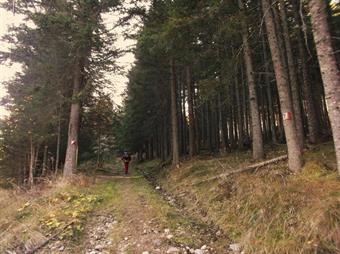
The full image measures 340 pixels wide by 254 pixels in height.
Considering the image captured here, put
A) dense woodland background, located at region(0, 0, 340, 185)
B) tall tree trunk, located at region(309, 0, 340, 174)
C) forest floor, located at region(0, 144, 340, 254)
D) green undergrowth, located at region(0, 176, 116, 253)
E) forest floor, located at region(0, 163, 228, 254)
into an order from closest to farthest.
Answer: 1. forest floor, located at region(0, 144, 340, 254)
2. tall tree trunk, located at region(309, 0, 340, 174)
3. forest floor, located at region(0, 163, 228, 254)
4. green undergrowth, located at region(0, 176, 116, 253)
5. dense woodland background, located at region(0, 0, 340, 185)

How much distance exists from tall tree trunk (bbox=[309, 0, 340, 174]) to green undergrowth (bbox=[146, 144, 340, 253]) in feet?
3.31

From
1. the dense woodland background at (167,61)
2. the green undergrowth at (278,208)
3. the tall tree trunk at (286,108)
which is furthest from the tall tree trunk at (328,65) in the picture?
the tall tree trunk at (286,108)

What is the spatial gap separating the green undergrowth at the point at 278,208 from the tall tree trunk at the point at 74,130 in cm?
799

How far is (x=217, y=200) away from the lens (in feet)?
26.0

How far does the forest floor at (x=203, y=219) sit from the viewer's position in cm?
507

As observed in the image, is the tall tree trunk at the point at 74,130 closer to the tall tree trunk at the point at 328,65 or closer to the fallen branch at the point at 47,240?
the fallen branch at the point at 47,240

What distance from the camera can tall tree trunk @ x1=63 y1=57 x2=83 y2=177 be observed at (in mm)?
15152

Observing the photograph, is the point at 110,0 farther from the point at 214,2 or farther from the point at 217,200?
the point at 217,200

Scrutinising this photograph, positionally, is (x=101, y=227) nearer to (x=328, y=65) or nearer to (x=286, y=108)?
(x=286, y=108)

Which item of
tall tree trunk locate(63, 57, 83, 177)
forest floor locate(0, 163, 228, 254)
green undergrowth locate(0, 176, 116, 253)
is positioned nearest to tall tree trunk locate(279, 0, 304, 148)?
forest floor locate(0, 163, 228, 254)

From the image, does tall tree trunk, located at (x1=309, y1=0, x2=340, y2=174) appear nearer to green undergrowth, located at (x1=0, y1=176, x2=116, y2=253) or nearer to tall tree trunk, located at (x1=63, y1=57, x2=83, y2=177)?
green undergrowth, located at (x1=0, y1=176, x2=116, y2=253)

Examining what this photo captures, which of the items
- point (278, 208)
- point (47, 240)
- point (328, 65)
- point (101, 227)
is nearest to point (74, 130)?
point (101, 227)

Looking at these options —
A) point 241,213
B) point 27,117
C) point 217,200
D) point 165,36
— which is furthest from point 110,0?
point 241,213

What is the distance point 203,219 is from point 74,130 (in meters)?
10.3
